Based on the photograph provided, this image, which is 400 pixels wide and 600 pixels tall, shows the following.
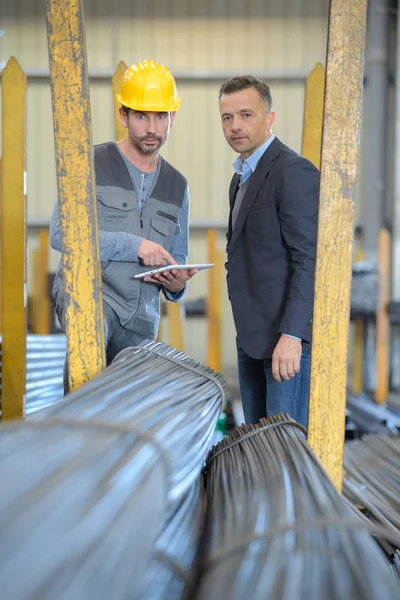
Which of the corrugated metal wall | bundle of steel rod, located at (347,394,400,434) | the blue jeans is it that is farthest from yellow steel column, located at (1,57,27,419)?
the corrugated metal wall

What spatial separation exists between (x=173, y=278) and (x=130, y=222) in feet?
1.00

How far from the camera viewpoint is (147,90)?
260 centimetres

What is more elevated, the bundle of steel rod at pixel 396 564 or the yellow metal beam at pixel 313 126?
the yellow metal beam at pixel 313 126

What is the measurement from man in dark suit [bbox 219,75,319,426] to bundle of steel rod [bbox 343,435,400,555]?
70 centimetres

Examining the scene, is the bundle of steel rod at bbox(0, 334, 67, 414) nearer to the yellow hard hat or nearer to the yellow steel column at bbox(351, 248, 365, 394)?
the yellow hard hat

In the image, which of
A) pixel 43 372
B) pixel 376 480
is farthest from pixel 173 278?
pixel 43 372

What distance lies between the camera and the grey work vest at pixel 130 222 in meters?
2.56

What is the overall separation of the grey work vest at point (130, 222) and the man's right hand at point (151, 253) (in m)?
0.07

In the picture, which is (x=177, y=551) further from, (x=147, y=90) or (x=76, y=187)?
(x=147, y=90)

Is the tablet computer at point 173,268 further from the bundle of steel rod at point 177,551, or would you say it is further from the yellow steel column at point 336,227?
the bundle of steel rod at point 177,551

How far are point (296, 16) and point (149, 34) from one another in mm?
1960

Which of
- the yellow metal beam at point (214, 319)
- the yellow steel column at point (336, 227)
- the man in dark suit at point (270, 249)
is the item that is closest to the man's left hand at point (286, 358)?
the man in dark suit at point (270, 249)

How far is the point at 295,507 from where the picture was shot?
1.30 meters

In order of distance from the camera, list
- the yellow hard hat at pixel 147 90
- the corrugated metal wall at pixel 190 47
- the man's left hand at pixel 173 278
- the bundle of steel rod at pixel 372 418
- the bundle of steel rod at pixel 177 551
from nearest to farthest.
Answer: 1. the bundle of steel rod at pixel 177 551
2. the man's left hand at pixel 173 278
3. the yellow hard hat at pixel 147 90
4. the bundle of steel rod at pixel 372 418
5. the corrugated metal wall at pixel 190 47
